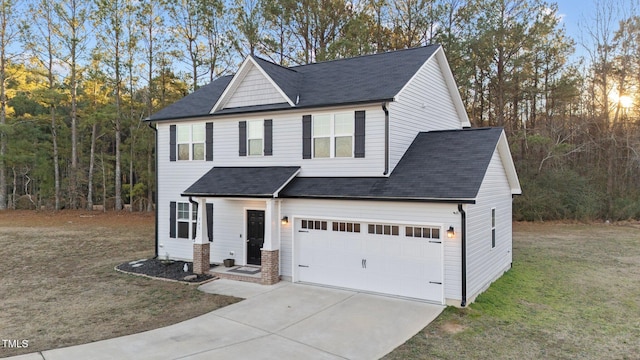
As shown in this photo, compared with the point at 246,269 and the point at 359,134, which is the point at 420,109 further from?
the point at 246,269

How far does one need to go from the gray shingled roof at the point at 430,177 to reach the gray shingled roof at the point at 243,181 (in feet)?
1.37

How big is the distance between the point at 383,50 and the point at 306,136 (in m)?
17.4

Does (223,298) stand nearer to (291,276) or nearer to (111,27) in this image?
(291,276)

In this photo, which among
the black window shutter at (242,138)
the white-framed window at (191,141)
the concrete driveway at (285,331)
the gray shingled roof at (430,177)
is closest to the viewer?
the concrete driveway at (285,331)

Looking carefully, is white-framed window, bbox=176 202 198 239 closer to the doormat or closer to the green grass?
the doormat

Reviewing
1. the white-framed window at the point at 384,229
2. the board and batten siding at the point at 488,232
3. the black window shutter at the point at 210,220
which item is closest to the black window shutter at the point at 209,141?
the black window shutter at the point at 210,220

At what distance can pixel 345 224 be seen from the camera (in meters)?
10.8

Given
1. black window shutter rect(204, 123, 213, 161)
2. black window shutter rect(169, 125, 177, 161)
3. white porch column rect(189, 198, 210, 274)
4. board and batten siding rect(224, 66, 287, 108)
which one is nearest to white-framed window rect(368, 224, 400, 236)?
board and batten siding rect(224, 66, 287, 108)

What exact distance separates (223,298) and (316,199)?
357 cm

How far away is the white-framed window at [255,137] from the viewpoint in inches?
514

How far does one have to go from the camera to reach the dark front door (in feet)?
41.8

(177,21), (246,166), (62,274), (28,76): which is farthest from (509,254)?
(28,76)

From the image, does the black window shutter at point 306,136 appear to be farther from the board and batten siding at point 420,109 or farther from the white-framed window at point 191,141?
the white-framed window at point 191,141

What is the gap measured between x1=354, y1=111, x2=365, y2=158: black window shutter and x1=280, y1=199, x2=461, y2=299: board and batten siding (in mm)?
1598
